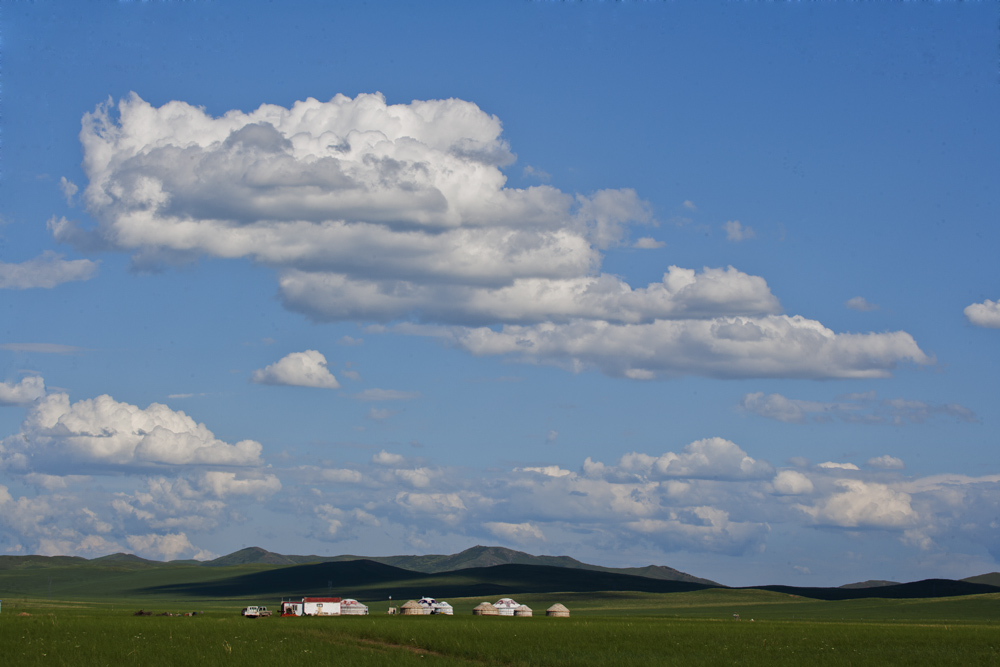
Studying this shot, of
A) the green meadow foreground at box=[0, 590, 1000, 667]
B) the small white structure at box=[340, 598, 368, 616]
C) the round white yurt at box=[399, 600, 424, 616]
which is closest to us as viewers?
the green meadow foreground at box=[0, 590, 1000, 667]

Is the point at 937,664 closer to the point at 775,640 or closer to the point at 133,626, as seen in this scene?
the point at 775,640

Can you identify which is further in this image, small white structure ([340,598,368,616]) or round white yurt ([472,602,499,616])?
round white yurt ([472,602,499,616])

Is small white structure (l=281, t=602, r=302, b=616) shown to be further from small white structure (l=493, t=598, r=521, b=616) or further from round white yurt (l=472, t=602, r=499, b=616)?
small white structure (l=493, t=598, r=521, b=616)

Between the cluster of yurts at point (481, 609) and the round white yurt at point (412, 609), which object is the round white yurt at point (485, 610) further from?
the round white yurt at point (412, 609)

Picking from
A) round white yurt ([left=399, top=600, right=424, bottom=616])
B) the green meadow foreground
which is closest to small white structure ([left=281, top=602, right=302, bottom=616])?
round white yurt ([left=399, top=600, right=424, bottom=616])

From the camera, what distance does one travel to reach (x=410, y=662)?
6250cm

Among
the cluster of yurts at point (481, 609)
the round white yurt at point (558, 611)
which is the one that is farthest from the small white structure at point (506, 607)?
the round white yurt at point (558, 611)

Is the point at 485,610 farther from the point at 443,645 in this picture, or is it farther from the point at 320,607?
the point at 443,645

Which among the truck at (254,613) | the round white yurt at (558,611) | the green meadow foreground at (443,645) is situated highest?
the green meadow foreground at (443,645)

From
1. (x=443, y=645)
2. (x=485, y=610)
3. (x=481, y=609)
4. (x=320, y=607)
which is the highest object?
(x=443, y=645)

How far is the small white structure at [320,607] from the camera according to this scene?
12764 centimetres

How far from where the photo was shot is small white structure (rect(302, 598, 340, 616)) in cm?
12764

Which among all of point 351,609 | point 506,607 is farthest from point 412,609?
point 506,607

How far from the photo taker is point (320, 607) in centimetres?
12950
